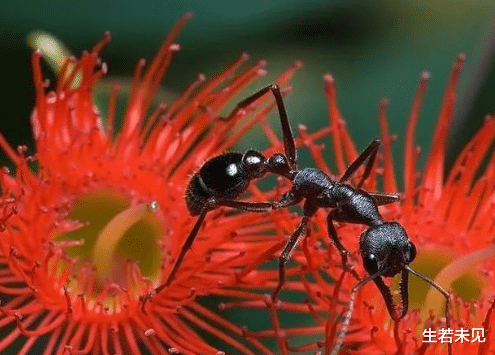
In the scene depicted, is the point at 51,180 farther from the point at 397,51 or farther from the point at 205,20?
the point at 397,51

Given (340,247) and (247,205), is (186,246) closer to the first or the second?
(247,205)

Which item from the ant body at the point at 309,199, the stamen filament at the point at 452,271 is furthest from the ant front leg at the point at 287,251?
the stamen filament at the point at 452,271

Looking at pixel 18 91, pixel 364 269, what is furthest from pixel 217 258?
pixel 18 91

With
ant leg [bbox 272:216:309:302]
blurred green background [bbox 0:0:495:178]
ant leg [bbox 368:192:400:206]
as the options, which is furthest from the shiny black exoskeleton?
blurred green background [bbox 0:0:495:178]

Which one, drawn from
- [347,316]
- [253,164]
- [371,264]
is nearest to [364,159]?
[253,164]

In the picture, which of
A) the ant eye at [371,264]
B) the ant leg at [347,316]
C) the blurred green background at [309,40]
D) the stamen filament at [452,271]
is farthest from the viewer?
the blurred green background at [309,40]

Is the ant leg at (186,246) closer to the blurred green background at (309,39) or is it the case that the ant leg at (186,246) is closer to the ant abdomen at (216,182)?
the ant abdomen at (216,182)
